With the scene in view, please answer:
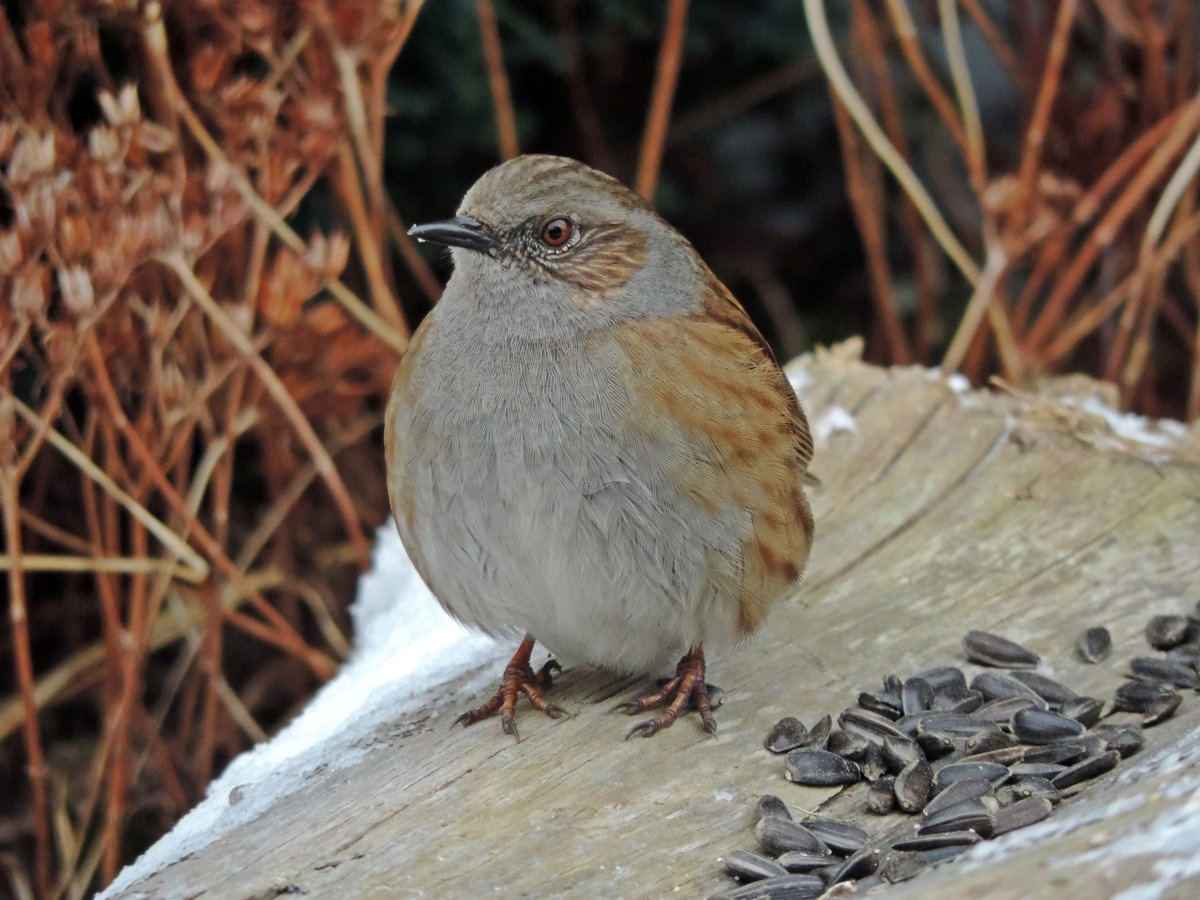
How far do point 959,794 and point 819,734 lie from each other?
31 cm

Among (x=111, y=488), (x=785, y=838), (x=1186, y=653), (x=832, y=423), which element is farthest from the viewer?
(x=832, y=423)

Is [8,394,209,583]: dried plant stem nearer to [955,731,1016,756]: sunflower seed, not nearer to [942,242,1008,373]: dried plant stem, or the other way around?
[955,731,1016,756]: sunflower seed

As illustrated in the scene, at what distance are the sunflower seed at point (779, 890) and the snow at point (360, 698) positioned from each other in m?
0.80

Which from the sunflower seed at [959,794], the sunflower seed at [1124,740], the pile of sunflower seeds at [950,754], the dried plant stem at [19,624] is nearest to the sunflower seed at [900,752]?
the pile of sunflower seeds at [950,754]

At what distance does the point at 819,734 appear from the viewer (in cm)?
275

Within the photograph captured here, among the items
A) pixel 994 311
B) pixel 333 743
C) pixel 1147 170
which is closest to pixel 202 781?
pixel 333 743

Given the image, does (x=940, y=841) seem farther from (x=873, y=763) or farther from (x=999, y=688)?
(x=999, y=688)

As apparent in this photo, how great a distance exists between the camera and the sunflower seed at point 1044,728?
2715 mm

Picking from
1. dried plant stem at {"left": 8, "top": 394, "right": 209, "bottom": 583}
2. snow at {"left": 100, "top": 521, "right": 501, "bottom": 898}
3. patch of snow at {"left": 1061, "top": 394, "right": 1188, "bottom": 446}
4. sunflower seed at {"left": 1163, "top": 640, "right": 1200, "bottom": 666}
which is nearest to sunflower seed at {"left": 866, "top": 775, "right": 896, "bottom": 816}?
sunflower seed at {"left": 1163, "top": 640, "right": 1200, "bottom": 666}

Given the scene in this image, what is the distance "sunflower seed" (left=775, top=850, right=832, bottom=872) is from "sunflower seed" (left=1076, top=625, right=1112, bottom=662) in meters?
0.93

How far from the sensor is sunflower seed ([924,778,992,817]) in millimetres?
2492

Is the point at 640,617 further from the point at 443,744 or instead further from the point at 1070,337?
the point at 1070,337

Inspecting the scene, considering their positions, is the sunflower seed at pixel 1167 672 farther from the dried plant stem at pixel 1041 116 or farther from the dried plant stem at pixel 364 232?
the dried plant stem at pixel 364 232

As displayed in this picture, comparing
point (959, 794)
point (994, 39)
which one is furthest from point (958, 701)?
point (994, 39)
